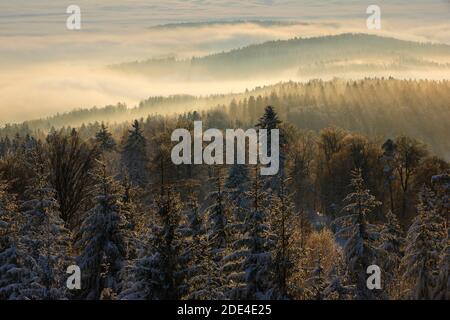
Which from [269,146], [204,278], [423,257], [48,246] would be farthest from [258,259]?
[269,146]

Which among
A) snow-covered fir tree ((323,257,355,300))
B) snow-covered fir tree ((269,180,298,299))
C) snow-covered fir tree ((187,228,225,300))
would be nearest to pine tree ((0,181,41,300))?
snow-covered fir tree ((187,228,225,300))

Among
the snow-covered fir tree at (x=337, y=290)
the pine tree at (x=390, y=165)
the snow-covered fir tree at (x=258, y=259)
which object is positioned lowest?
the snow-covered fir tree at (x=337, y=290)

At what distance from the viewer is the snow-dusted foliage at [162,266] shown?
21.9m

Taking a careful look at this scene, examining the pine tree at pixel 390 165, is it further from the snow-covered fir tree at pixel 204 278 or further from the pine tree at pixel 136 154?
the snow-covered fir tree at pixel 204 278

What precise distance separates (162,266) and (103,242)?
5328 millimetres

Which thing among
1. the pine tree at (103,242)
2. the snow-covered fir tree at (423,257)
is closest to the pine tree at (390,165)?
the snow-covered fir tree at (423,257)

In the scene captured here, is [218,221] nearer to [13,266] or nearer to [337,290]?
[337,290]

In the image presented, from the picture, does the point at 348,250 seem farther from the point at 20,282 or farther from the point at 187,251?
the point at 20,282

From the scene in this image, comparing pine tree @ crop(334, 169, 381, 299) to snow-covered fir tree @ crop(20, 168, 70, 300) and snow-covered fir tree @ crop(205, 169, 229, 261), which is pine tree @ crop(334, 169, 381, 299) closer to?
snow-covered fir tree @ crop(205, 169, 229, 261)

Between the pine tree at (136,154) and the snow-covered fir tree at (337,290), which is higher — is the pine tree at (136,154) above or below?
above

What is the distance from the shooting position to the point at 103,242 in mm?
26453

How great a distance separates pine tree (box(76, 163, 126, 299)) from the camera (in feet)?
86.2

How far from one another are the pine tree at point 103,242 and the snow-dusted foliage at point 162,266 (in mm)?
3963

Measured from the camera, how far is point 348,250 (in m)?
26.2
